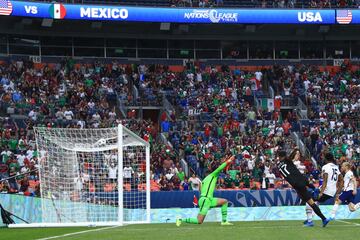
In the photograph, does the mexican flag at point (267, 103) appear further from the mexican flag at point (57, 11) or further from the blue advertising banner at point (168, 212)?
the blue advertising banner at point (168, 212)

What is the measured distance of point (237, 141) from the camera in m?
34.6

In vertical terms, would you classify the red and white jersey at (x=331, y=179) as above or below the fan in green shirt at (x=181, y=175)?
above

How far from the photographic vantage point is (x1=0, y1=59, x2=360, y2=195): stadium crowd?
31594 mm

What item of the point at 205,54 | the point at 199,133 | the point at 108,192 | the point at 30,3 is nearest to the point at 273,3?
the point at 205,54

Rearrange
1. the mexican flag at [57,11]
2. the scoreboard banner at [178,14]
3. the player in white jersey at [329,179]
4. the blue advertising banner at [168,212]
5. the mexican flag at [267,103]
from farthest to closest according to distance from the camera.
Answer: the mexican flag at [267,103]
the mexican flag at [57,11]
the scoreboard banner at [178,14]
the blue advertising banner at [168,212]
the player in white jersey at [329,179]

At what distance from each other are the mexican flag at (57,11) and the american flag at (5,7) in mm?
2191

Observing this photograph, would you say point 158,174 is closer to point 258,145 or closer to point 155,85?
point 258,145

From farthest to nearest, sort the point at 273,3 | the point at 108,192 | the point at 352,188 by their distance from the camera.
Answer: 1. the point at 273,3
2. the point at 108,192
3. the point at 352,188

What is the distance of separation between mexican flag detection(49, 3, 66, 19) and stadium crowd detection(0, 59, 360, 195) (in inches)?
112

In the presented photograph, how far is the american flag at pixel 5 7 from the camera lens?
36.2 m

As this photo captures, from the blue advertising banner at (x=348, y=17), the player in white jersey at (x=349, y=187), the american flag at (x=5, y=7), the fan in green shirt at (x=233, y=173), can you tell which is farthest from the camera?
the blue advertising banner at (x=348, y=17)

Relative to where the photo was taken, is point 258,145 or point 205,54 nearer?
point 258,145

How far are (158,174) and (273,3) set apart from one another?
15.6 m

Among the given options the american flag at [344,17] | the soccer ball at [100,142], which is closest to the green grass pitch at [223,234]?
the soccer ball at [100,142]
